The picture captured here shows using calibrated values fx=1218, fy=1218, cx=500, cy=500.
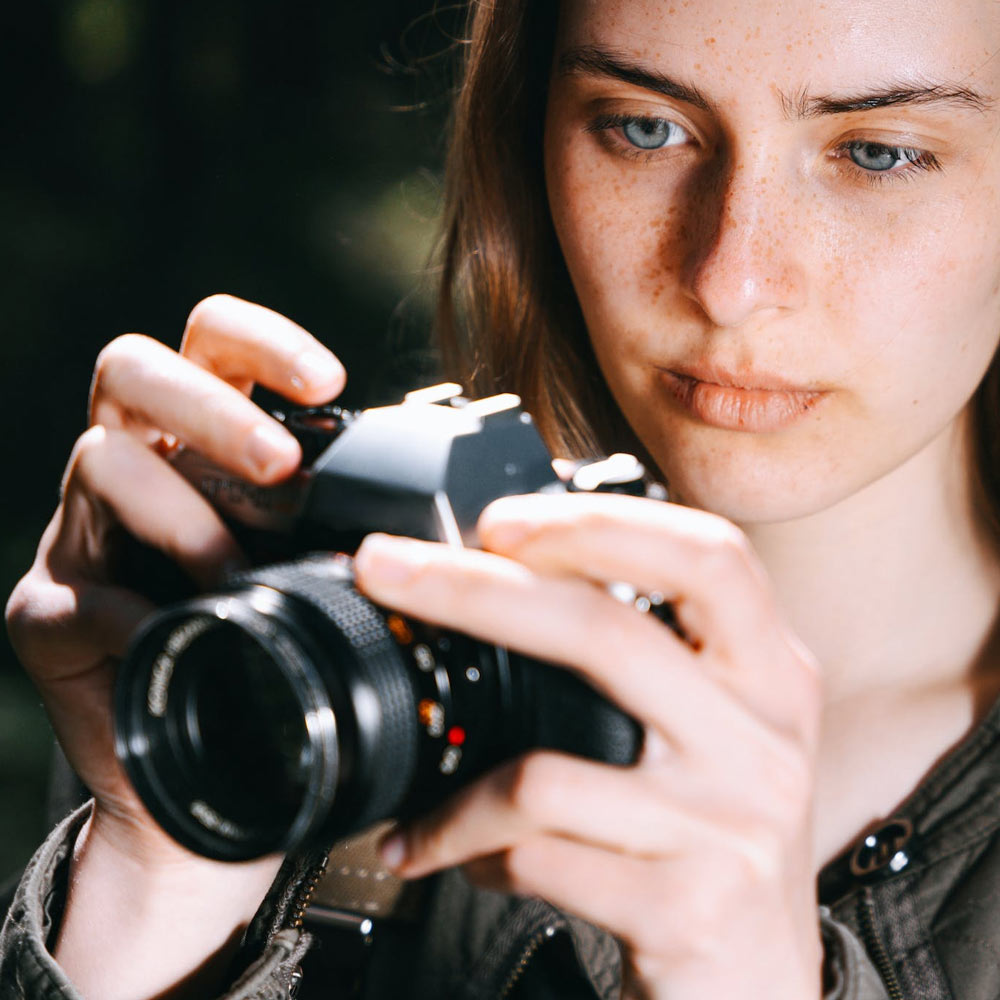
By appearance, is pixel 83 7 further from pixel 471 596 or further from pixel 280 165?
pixel 471 596

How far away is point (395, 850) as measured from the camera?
515 mm

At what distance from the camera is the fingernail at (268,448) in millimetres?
574

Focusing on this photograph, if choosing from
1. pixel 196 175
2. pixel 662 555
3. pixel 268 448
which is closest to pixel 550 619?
pixel 662 555

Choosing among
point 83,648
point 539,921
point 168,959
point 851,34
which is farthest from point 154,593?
point 851,34

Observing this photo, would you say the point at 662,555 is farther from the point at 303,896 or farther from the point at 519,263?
the point at 519,263

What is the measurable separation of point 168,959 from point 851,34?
0.60 meters

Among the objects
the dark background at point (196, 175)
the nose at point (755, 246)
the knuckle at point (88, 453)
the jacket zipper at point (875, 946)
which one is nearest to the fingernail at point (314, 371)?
the knuckle at point (88, 453)

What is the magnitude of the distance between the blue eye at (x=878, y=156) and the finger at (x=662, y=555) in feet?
0.87

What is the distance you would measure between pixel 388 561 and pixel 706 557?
12cm

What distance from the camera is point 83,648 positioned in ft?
2.16

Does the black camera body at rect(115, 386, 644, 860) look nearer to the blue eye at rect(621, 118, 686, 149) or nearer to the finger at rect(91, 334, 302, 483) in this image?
the finger at rect(91, 334, 302, 483)

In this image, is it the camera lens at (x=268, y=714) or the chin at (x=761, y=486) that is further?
the chin at (x=761, y=486)

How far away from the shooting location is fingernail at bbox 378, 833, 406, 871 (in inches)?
20.2

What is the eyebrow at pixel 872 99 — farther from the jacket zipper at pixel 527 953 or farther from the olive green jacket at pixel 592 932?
the jacket zipper at pixel 527 953
